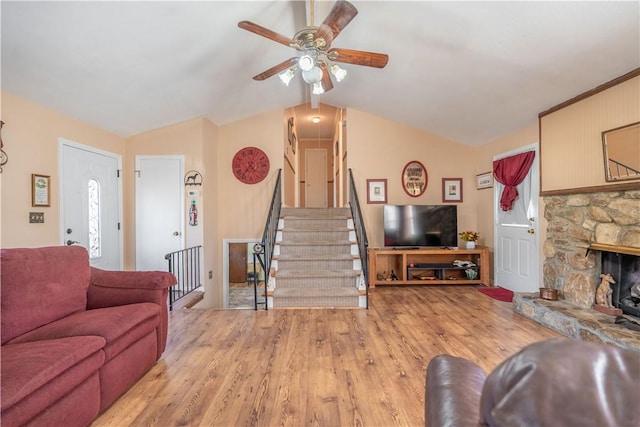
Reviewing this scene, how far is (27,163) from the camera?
10.7 feet

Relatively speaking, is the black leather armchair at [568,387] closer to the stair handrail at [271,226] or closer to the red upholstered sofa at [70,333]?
the red upholstered sofa at [70,333]

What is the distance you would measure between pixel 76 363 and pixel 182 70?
3.13 m

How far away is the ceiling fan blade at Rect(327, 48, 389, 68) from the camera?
2.70 metres

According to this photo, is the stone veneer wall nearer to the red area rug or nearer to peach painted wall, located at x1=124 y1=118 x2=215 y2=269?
the red area rug

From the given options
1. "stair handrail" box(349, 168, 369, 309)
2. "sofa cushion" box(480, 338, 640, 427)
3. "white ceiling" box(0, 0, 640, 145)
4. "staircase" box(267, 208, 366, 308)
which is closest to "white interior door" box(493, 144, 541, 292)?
"white ceiling" box(0, 0, 640, 145)

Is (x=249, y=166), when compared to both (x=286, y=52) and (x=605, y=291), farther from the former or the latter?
(x=605, y=291)

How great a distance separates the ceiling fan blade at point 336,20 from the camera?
7.13ft

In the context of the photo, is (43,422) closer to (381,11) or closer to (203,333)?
(203,333)

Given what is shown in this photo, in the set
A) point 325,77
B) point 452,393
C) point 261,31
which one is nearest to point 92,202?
point 261,31

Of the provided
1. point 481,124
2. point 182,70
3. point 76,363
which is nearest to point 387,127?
point 481,124

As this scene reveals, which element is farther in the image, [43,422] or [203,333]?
[203,333]

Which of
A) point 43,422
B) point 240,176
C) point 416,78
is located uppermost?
point 416,78

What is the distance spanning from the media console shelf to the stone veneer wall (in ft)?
4.31

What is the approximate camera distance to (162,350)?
8.39ft
